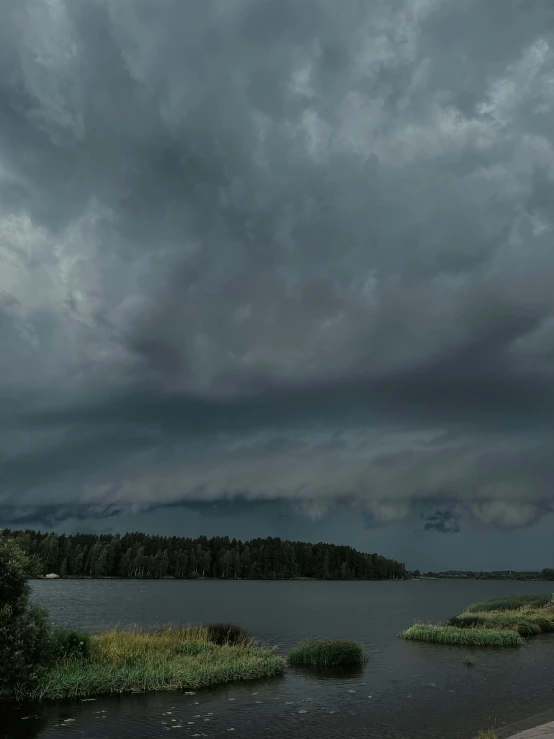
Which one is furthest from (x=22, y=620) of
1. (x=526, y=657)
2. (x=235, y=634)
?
(x=526, y=657)

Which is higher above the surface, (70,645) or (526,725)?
(70,645)

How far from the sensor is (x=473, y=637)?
6234 centimetres

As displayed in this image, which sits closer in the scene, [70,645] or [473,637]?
[70,645]

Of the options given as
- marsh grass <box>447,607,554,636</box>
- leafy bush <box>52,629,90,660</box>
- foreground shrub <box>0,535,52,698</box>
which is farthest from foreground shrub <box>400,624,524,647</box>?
foreground shrub <box>0,535,52,698</box>

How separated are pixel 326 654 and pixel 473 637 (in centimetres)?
2381

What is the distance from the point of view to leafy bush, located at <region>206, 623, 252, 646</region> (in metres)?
46.5

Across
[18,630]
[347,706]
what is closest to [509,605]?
[347,706]

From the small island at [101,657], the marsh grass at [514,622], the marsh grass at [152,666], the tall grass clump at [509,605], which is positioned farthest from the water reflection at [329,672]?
the tall grass clump at [509,605]

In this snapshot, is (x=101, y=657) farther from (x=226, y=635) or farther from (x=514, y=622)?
(x=514, y=622)

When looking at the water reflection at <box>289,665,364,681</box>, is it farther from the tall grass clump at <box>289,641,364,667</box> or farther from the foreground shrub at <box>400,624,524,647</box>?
the foreground shrub at <box>400,624,524,647</box>

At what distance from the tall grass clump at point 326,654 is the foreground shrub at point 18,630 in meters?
21.4

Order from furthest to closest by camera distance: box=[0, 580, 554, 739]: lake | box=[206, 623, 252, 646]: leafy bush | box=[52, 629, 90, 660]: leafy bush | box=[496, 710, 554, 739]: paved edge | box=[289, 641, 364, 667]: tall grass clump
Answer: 1. box=[206, 623, 252, 646]: leafy bush
2. box=[289, 641, 364, 667]: tall grass clump
3. box=[52, 629, 90, 660]: leafy bush
4. box=[0, 580, 554, 739]: lake
5. box=[496, 710, 554, 739]: paved edge

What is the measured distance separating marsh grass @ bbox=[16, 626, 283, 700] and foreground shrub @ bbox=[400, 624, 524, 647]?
2757 cm

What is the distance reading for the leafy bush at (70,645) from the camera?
33750 mm
